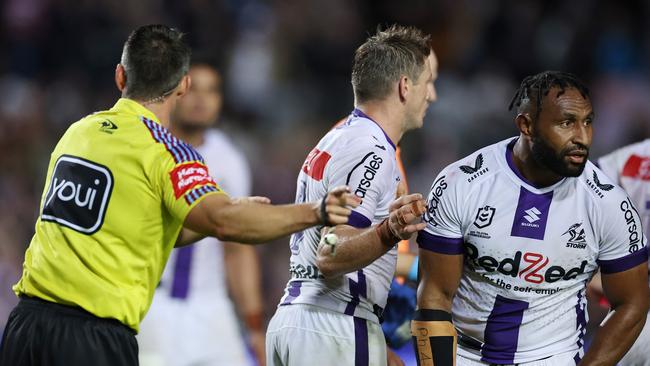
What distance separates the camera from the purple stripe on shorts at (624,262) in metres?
4.99

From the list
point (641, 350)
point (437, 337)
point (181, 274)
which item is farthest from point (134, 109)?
point (641, 350)

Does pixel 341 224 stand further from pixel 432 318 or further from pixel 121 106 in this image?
pixel 121 106

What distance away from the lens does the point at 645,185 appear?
607 cm

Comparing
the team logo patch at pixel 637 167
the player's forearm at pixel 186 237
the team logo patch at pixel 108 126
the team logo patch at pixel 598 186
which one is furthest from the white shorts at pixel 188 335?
the team logo patch at pixel 598 186

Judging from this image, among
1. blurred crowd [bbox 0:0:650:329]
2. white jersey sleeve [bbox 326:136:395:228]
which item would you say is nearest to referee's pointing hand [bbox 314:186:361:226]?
white jersey sleeve [bbox 326:136:395:228]

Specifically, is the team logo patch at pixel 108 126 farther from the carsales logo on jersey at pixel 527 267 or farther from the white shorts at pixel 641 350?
the white shorts at pixel 641 350

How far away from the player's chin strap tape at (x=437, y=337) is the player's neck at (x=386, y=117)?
0.85 metres

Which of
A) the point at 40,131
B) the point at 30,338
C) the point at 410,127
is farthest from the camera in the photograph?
the point at 40,131

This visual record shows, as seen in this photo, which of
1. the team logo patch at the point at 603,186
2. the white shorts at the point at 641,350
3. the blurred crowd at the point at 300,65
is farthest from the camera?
the blurred crowd at the point at 300,65

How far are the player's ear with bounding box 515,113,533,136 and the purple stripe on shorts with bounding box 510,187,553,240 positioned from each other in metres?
0.28

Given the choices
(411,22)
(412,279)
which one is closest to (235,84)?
(411,22)

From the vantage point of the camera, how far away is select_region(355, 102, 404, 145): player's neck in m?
5.13

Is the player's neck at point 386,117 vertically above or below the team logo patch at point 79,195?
above

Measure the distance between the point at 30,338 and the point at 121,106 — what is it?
107 centimetres
